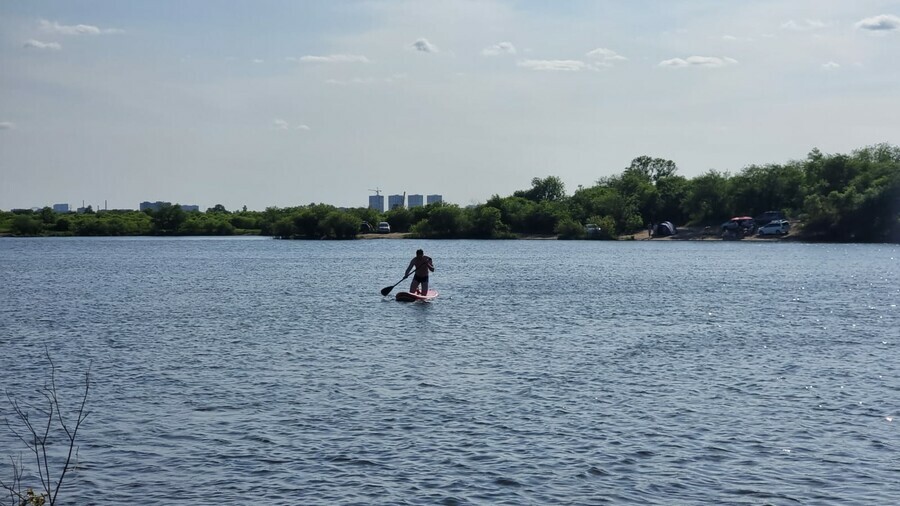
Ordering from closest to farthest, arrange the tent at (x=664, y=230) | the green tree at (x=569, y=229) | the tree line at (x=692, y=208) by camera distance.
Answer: the tree line at (x=692, y=208) → the tent at (x=664, y=230) → the green tree at (x=569, y=229)

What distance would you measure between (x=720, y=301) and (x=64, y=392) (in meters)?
32.7

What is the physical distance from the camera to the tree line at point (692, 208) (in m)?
119

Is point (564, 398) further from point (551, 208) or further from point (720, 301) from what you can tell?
point (551, 208)

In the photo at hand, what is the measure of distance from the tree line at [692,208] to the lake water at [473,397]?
77455 millimetres

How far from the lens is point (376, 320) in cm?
3791

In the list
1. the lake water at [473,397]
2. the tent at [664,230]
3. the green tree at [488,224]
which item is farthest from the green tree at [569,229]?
the lake water at [473,397]

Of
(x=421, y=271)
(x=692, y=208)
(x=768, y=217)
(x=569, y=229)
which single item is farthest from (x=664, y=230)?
(x=421, y=271)

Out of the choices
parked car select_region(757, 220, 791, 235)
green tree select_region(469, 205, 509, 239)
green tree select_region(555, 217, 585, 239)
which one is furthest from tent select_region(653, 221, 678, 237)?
green tree select_region(469, 205, 509, 239)

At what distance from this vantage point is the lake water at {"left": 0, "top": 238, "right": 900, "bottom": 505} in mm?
14805

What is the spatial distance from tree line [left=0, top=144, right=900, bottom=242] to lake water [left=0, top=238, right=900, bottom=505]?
77455 millimetres

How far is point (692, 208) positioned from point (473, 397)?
12786cm

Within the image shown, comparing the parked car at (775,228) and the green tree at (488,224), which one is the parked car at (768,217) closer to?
the parked car at (775,228)

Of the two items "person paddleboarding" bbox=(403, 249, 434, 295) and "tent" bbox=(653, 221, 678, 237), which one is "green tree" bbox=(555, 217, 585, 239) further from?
"person paddleboarding" bbox=(403, 249, 434, 295)

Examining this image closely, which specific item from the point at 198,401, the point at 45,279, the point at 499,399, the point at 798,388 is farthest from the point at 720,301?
the point at 45,279
